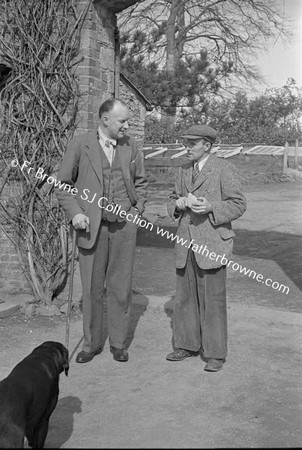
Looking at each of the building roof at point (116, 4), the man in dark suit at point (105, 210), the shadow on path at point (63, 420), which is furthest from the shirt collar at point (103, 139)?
the building roof at point (116, 4)

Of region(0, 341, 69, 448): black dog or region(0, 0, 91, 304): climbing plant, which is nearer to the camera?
region(0, 341, 69, 448): black dog

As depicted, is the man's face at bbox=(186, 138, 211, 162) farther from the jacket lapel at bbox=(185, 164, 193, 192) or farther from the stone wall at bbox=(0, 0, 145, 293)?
the stone wall at bbox=(0, 0, 145, 293)

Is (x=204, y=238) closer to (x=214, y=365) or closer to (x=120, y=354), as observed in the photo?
(x=214, y=365)

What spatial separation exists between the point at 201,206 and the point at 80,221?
3.00 ft

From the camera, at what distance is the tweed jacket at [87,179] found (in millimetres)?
4828

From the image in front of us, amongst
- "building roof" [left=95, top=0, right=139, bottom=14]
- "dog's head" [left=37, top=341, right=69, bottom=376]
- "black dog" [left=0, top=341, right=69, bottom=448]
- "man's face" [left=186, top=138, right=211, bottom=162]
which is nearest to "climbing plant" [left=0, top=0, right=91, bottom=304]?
"building roof" [left=95, top=0, right=139, bottom=14]

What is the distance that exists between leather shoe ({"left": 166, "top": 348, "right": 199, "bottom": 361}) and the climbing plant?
2020mm

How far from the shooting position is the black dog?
2.85 metres

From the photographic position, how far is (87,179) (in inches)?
191

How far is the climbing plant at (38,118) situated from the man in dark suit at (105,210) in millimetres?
1661

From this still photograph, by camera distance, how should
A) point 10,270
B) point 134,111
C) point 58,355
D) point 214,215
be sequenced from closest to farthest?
point 58,355 < point 214,215 < point 10,270 < point 134,111

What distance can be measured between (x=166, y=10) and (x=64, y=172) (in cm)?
2264

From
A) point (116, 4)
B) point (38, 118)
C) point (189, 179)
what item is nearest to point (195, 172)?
point (189, 179)

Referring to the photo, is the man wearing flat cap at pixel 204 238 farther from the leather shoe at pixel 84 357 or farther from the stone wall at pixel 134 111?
the stone wall at pixel 134 111
